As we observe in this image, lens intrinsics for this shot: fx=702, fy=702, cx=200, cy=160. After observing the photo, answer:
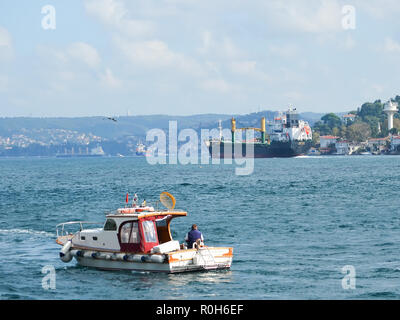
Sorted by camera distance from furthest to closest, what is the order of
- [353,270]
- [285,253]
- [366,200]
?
[366,200], [285,253], [353,270]

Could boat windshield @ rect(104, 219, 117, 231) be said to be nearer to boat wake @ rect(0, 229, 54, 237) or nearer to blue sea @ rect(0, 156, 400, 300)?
blue sea @ rect(0, 156, 400, 300)

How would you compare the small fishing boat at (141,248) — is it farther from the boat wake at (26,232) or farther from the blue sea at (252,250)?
the boat wake at (26,232)

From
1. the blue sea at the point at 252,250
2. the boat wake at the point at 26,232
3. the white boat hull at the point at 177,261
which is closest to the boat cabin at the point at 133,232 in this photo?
the white boat hull at the point at 177,261

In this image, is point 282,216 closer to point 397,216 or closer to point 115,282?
point 397,216

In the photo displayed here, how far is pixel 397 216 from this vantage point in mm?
47062

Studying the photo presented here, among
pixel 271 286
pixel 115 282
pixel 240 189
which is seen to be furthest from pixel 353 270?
pixel 240 189

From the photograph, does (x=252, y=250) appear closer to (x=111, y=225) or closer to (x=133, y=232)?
(x=133, y=232)

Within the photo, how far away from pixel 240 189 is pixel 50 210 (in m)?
28.6

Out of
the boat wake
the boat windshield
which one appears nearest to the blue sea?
the boat wake

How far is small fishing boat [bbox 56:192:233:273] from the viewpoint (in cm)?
2703

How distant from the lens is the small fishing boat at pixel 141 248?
27.0 metres
